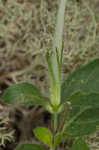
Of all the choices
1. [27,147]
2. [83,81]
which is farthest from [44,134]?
[83,81]

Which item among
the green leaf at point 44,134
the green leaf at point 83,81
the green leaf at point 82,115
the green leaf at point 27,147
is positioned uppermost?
the green leaf at point 83,81

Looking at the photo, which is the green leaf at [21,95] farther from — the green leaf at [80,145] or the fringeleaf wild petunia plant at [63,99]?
the green leaf at [80,145]

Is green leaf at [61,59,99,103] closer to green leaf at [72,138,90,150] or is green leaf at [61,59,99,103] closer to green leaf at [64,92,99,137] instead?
green leaf at [64,92,99,137]

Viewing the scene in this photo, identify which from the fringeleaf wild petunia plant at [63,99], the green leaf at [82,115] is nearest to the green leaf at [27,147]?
the fringeleaf wild petunia plant at [63,99]

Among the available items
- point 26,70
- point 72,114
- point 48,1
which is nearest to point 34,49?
point 26,70

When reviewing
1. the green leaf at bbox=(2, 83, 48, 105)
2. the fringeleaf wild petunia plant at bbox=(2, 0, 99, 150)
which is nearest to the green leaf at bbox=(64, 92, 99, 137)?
the fringeleaf wild petunia plant at bbox=(2, 0, 99, 150)
